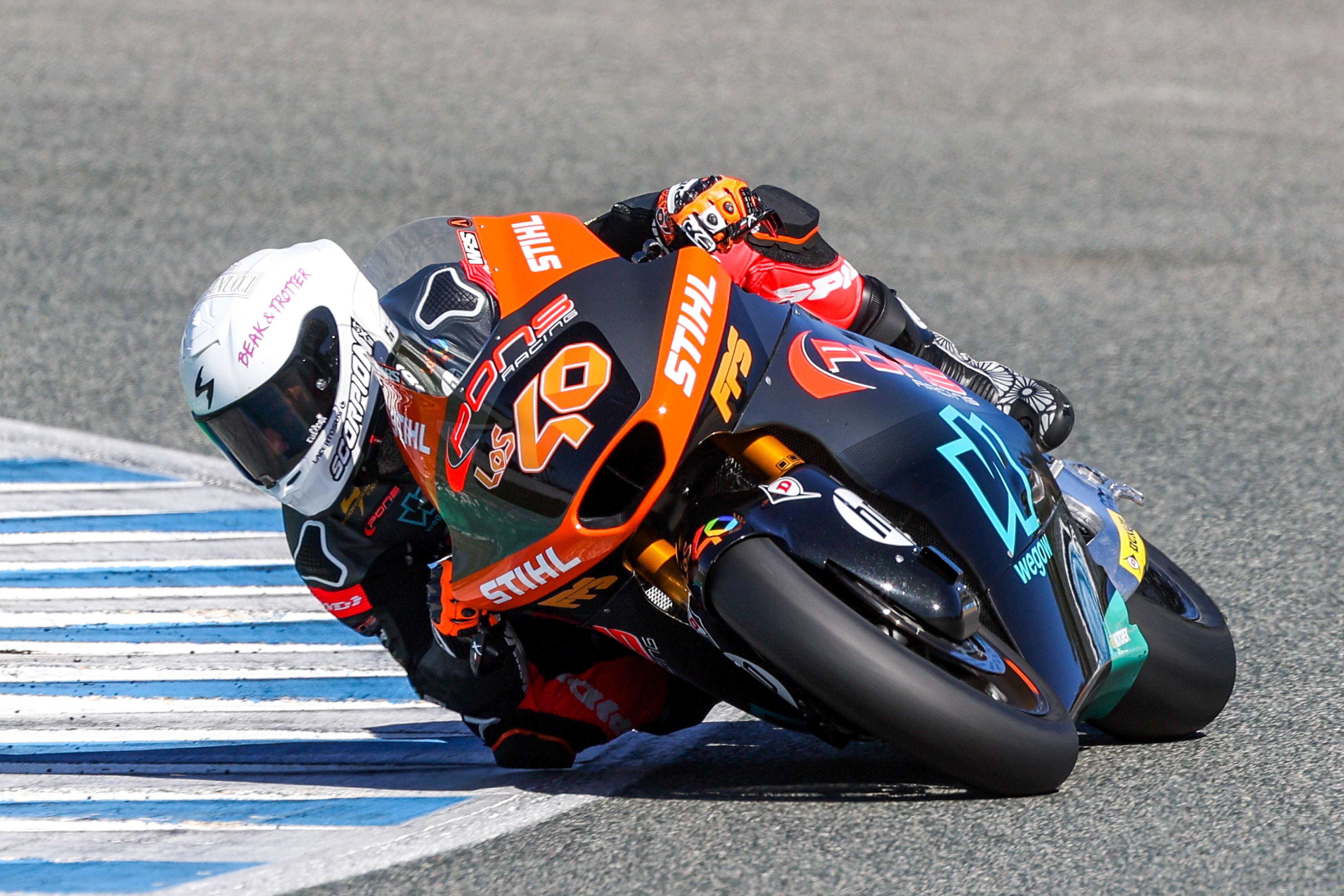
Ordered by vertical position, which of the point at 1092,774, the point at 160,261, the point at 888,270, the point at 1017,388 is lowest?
the point at 160,261

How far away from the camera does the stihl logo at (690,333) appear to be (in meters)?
3.00

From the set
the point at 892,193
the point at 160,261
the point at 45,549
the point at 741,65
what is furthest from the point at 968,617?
the point at 741,65

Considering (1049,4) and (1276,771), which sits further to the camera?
(1049,4)

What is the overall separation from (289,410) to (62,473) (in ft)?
9.64

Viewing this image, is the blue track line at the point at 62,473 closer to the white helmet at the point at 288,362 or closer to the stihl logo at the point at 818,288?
the white helmet at the point at 288,362

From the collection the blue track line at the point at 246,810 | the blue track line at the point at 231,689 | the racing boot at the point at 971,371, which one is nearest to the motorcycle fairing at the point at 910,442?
the racing boot at the point at 971,371

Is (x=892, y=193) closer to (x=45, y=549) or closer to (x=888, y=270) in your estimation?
(x=888, y=270)

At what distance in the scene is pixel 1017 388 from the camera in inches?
151

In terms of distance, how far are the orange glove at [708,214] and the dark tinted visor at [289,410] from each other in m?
0.76

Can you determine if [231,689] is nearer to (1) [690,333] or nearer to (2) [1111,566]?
(1) [690,333]

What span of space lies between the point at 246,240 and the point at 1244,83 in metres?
7.25

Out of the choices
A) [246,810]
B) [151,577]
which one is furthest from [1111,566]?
[151,577]

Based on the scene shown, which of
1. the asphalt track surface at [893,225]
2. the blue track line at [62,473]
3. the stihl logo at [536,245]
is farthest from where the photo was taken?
the blue track line at [62,473]

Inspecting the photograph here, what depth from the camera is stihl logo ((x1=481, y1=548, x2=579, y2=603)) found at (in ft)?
9.96
